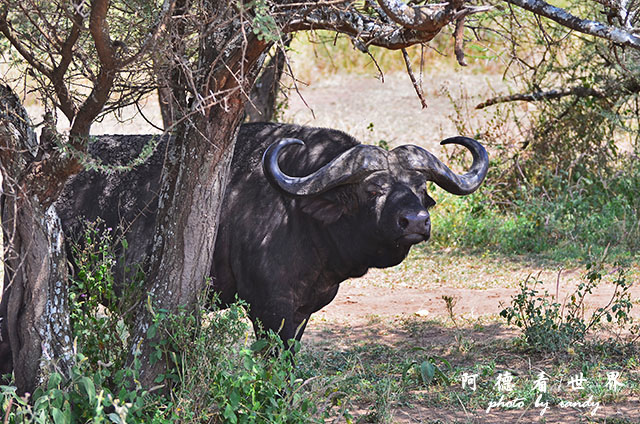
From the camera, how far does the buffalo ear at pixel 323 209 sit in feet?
19.5

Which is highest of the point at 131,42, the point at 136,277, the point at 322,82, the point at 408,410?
the point at 322,82

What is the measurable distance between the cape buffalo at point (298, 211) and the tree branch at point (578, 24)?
1.41 meters

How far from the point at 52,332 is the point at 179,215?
2.93ft

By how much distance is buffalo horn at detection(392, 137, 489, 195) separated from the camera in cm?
605

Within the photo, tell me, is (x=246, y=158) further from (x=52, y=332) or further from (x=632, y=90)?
(x=632, y=90)

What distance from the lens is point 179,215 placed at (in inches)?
185

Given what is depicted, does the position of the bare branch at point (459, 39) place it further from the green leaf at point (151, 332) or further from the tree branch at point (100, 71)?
the green leaf at point (151, 332)

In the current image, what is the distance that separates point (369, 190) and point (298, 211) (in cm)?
53

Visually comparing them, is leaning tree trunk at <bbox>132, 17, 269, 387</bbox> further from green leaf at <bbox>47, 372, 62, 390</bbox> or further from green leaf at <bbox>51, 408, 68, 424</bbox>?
green leaf at <bbox>51, 408, 68, 424</bbox>

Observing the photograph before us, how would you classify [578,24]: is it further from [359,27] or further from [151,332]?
[151,332]

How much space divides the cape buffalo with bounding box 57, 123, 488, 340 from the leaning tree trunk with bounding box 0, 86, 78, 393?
145 centimetres

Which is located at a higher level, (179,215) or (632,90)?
(632,90)

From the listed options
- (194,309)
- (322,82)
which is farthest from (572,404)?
(322,82)

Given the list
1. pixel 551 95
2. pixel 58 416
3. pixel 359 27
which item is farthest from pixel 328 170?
pixel 551 95
